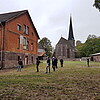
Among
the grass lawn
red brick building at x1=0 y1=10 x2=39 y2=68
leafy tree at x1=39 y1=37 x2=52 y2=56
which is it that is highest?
leafy tree at x1=39 y1=37 x2=52 y2=56

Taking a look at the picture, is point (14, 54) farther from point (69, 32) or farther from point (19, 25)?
point (69, 32)

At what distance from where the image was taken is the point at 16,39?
22.2 metres

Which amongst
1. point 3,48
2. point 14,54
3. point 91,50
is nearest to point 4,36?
point 3,48

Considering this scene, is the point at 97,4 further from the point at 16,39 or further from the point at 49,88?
the point at 16,39

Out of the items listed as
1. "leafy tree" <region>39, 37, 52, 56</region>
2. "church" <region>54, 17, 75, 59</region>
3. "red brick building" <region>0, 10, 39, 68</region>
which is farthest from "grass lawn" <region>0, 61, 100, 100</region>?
"church" <region>54, 17, 75, 59</region>

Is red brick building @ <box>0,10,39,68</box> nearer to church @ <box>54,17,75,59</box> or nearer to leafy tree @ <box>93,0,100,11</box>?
leafy tree @ <box>93,0,100,11</box>

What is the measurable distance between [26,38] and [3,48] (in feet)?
22.5

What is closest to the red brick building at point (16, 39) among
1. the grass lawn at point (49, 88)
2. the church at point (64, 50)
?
the grass lawn at point (49, 88)

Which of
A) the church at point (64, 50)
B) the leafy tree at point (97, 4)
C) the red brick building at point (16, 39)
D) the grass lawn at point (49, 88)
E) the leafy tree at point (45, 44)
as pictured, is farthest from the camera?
the church at point (64, 50)

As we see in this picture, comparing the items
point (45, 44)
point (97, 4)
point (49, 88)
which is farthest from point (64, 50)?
point (49, 88)

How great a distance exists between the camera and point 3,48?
19.2 meters

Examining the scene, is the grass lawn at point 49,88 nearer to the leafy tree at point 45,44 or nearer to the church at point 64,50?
the leafy tree at point 45,44

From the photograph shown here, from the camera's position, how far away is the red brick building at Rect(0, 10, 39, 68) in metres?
19.3

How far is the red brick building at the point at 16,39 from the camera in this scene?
19291 mm
